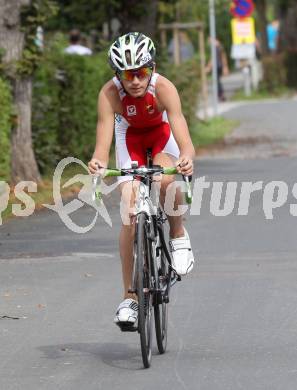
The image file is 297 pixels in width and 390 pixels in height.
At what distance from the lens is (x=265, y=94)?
163 ft

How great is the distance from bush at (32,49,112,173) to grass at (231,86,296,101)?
85.1 ft

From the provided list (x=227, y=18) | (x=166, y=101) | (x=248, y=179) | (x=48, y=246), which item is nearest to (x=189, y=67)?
(x=248, y=179)

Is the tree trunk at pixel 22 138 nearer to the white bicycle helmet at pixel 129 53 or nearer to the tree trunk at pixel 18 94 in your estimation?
the tree trunk at pixel 18 94

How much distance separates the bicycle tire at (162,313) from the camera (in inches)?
323

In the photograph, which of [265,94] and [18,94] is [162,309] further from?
[265,94]

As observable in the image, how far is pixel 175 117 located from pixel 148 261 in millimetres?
855

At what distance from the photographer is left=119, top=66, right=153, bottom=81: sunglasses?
8.12m

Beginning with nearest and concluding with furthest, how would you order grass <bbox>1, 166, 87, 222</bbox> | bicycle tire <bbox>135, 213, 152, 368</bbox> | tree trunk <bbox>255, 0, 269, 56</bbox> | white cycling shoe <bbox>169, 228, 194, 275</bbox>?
bicycle tire <bbox>135, 213, 152, 368</bbox> → white cycling shoe <bbox>169, 228, 194, 275</bbox> → grass <bbox>1, 166, 87, 222</bbox> → tree trunk <bbox>255, 0, 269, 56</bbox>

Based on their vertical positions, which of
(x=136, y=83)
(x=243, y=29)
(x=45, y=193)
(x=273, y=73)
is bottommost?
(x=45, y=193)

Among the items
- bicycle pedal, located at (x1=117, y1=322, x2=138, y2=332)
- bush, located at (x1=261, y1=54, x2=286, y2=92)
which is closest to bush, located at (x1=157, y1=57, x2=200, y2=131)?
bicycle pedal, located at (x1=117, y1=322, x2=138, y2=332)

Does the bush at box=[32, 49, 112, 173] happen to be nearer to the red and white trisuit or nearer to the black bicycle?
the red and white trisuit

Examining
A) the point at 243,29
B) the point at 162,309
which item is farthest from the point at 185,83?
the point at 162,309

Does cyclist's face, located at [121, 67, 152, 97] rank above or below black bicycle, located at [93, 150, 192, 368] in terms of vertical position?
above

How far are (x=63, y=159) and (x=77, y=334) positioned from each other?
39.2 ft
